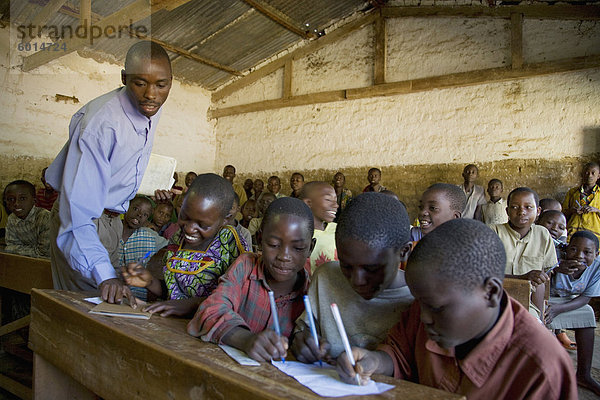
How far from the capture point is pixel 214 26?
705cm

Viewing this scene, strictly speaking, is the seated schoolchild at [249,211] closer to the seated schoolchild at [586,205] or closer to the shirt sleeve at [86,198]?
the shirt sleeve at [86,198]

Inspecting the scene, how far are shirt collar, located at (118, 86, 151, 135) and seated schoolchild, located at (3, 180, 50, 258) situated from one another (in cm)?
234

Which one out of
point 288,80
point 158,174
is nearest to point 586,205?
point 158,174

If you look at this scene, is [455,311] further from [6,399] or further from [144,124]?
[6,399]

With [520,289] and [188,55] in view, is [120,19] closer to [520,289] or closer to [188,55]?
[188,55]

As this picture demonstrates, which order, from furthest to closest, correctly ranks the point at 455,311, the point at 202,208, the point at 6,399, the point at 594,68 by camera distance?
the point at 594,68, the point at 6,399, the point at 202,208, the point at 455,311

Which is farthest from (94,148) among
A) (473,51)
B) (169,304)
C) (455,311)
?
(473,51)

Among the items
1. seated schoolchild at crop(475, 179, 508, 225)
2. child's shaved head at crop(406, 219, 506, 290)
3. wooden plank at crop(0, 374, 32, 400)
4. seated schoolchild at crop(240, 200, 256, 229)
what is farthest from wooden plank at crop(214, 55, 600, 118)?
wooden plank at crop(0, 374, 32, 400)

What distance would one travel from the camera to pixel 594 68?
551 centimetres

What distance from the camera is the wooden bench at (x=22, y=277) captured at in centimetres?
213

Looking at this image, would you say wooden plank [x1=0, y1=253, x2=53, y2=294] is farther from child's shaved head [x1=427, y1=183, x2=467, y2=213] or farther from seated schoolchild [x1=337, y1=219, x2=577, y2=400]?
child's shaved head [x1=427, y1=183, x2=467, y2=213]

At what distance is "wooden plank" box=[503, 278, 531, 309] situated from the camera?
146 centimetres

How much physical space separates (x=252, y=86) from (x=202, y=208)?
777cm

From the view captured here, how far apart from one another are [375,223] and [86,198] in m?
1.23
